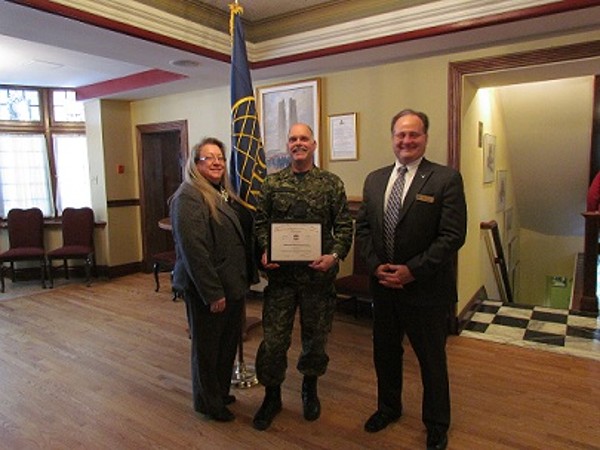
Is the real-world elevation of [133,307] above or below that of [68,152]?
below

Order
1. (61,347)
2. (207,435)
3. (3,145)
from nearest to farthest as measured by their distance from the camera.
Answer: (207,435) → (61,347) → (3,145)

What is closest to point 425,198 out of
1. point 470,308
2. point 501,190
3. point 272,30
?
point 470,308

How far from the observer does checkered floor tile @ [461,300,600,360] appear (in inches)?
126

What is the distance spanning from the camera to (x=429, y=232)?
1.91m

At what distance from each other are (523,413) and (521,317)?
1.65 meters

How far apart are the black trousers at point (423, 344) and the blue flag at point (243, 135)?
1027 millimetres

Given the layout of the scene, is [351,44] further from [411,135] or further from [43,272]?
[43,272]

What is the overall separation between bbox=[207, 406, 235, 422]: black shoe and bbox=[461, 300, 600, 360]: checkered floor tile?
2067 mm

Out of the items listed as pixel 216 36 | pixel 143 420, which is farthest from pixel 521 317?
pixel 216 36

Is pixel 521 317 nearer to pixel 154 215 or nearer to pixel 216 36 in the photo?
pixel 216 36

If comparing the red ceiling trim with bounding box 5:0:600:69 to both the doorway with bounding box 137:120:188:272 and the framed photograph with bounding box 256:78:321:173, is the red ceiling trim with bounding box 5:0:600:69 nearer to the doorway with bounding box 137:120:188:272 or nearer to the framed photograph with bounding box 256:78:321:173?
the framed photograph with bounding box 256:78:321:173

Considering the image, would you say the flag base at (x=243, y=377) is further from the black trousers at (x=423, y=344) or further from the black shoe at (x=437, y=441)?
the black shoe at (x=437, y=441)

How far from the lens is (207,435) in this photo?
2182 mm

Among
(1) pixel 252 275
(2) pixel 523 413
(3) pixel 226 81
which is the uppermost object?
(3) pixel 226 81
